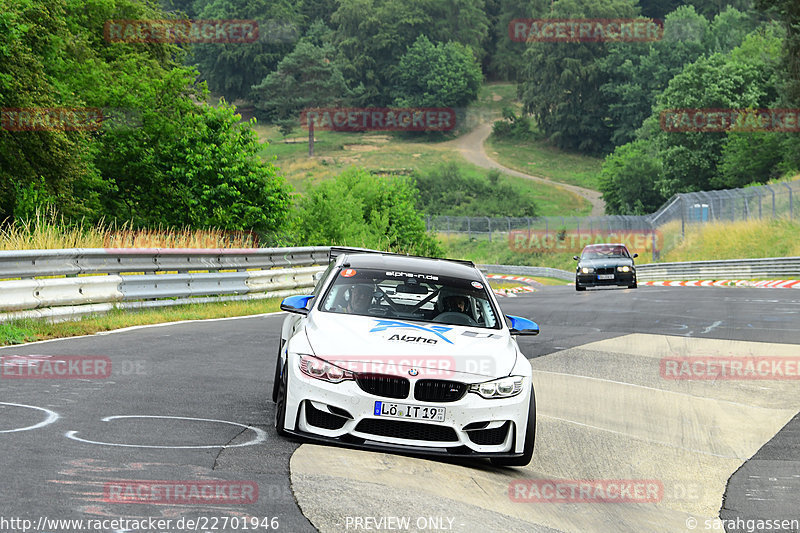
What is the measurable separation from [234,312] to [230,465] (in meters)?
12.6

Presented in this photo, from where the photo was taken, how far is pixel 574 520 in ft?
20.7

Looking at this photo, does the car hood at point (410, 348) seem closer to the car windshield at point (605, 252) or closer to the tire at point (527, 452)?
the tire at point (527, 452)

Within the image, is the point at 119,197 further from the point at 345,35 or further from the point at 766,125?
the point at 345,35

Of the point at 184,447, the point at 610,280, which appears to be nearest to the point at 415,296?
the point at 184,447

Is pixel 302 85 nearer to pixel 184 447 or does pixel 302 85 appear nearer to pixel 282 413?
pixel 282 413

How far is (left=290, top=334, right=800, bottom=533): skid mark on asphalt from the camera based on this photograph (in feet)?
19.2

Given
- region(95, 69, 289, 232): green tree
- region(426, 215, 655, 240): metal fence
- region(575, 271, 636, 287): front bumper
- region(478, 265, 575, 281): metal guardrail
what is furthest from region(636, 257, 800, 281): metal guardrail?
region(95, 69, 289, 232): green tree

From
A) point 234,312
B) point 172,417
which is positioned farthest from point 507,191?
point 172,417

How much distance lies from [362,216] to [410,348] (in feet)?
143

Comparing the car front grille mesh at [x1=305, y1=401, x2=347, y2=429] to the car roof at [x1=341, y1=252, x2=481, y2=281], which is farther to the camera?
the car roof at [x1=341, y1=252, x2=481, y2=281]

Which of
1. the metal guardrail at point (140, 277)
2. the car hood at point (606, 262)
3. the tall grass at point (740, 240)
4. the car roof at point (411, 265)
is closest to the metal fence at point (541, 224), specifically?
the tall grass at point (740, 240)

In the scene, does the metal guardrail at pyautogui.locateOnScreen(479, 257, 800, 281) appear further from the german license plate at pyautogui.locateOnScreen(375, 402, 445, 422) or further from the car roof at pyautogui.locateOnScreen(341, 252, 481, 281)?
the german license plate at pyautogui.locateOnScreen(375, 402, 445, 422)

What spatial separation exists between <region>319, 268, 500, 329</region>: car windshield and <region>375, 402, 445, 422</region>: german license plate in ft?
4.62

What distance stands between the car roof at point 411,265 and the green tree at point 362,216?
2754 cm
